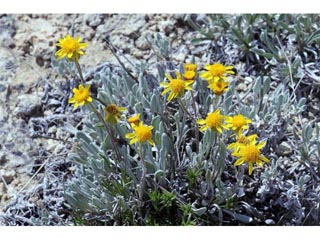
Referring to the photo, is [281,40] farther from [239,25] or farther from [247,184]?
[247,184]

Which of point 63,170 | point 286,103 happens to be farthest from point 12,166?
point 286,103

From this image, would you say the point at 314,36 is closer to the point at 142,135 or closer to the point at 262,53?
the point at 262,53

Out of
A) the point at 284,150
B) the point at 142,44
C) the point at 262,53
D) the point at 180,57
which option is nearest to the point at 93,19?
the point at 142,44

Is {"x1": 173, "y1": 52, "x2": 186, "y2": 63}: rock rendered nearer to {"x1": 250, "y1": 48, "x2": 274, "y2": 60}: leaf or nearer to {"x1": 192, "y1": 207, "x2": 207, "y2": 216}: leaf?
{"x1": 250, "y1": 48, "x2": 274, "y2": 60}: leaf

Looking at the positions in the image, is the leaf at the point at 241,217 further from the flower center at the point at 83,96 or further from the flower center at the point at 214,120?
the flower center at the point at 83,96

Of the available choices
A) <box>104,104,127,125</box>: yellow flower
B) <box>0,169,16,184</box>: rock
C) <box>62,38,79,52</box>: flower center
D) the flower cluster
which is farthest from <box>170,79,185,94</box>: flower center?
<box>0,169,16,184</box>: rock

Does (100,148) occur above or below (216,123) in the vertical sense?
below

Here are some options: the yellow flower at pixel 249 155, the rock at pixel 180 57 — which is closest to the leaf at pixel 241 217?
the yellow flower at pixel 249 155
